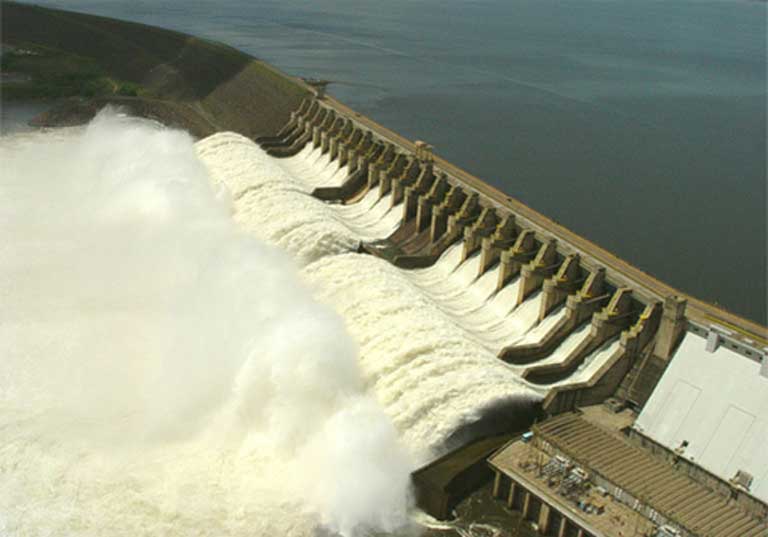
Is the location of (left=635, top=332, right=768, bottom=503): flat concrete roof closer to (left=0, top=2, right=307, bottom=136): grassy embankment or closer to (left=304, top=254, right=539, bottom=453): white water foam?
(left=304, top=254, right=539, bottom=453): white water foam

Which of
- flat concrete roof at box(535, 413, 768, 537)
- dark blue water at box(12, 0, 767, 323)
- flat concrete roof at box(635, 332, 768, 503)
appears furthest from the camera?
dark blue water at box(12, 0, 767, 323)

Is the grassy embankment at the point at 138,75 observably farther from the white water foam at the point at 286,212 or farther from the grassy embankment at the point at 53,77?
the white water foam at the point at 286,212

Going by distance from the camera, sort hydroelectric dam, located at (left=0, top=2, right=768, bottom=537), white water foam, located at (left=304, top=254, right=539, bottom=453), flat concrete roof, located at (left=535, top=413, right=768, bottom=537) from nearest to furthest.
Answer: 1. flat concrete roof, located at (left=535, top=413, right=768, bottom=537)
2. hydroelectric dam, located at (left=0, top=2, right=768, bottom=537)
3. white water foam, located at (left=304, top=254, right=539, bottom=453)

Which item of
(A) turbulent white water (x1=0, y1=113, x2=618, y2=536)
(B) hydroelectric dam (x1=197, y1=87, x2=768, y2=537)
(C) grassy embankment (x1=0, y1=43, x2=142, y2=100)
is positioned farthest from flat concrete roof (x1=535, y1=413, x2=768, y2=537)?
(C) grassy embankment (x1=0, y1=43, x2=142, y2=100)

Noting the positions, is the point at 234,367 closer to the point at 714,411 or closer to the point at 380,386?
the point at 380,386

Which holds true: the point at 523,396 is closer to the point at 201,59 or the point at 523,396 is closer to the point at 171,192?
the point at 171,192

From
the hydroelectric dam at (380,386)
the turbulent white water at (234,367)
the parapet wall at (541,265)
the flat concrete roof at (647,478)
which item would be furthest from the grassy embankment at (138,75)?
the flat concrete roof at (647,478)
